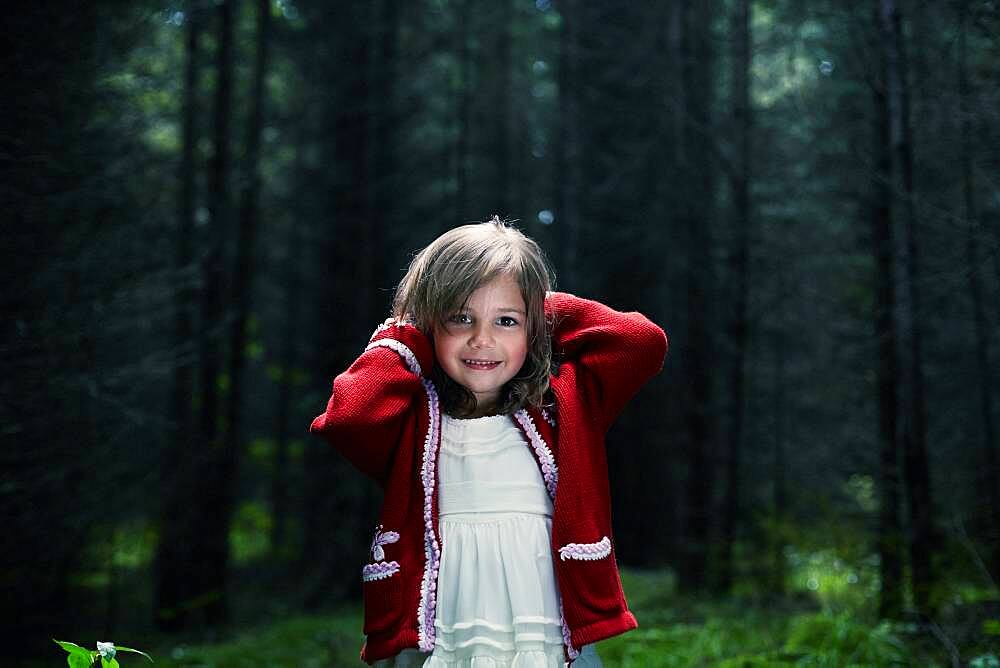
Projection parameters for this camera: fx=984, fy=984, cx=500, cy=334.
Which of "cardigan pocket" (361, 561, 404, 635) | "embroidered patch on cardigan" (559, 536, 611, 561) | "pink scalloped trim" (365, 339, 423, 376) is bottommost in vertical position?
"cardigan pocket" (361, 561, 404, 635)

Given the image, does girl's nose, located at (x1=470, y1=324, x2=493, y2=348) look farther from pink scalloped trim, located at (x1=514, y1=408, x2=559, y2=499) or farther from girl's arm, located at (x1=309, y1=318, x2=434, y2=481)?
pink scalloped trim, located at (x1=514, y1=408, x2=559, y2=499)

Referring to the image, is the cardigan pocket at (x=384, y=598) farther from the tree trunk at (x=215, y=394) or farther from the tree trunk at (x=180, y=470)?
the tree trunk at (x=180, y=470)

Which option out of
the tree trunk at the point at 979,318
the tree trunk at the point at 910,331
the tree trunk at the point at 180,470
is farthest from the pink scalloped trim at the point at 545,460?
the tree trunk at the point at 180,470

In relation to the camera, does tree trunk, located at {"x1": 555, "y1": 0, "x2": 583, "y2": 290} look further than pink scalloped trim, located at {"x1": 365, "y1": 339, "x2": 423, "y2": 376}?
Yes

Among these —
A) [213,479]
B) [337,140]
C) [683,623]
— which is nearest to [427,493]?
[683,623]

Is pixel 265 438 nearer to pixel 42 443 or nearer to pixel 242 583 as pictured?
pixel 242 583

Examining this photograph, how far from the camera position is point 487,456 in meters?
2.69

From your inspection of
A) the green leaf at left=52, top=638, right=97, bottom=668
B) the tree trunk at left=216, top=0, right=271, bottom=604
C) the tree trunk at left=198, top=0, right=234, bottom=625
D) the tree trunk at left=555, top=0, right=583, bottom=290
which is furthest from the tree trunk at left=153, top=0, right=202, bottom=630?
the green leaf at left=52, top=638, right=97, bottom=668

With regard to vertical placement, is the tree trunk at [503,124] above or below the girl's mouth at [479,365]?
above

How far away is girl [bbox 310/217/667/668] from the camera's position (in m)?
2.55

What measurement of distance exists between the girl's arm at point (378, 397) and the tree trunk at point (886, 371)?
4.33 m

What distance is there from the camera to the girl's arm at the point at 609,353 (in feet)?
8.97

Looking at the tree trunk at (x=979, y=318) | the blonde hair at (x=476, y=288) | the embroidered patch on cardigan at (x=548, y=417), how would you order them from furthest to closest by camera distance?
the tree trunk at (x=979, y=318), the embroidered patch on cardigan at (x=548, y=417), the blonde hair at (x=476, y=288)

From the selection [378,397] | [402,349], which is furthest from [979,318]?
[378,397]
